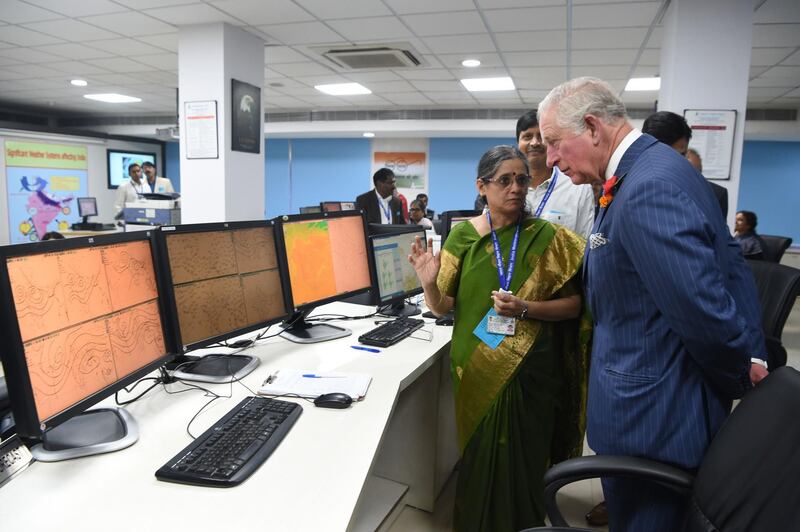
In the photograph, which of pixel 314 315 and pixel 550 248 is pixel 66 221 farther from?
pixel 550 248

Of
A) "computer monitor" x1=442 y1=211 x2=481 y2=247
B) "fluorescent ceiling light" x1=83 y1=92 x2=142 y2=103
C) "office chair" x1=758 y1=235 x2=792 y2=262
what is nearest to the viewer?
"computer monitor" x1=442 y1=211 x2=481 y2=247

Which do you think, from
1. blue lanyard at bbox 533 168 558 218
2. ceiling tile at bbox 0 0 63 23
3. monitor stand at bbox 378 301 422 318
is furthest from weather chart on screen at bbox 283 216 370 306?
ceiling tile at bbox 0 0 63 23

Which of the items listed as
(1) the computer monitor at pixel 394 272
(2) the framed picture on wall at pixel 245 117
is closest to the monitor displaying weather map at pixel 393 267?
(1) the computer monitor at pixel 394 272

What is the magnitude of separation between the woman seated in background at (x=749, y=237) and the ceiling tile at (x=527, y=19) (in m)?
3.26

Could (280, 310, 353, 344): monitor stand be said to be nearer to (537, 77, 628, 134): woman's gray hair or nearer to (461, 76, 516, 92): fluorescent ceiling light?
(537, 77, 628, 134): woman's gray hair

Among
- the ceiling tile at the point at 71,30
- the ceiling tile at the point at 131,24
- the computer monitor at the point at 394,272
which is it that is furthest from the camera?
the ceiling tile at the point at 71,30

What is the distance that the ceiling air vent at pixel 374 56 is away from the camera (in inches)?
198

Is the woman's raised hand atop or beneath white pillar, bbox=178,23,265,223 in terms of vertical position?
beneath

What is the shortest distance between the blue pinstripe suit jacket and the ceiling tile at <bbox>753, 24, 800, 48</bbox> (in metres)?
3.83

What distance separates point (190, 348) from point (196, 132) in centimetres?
357

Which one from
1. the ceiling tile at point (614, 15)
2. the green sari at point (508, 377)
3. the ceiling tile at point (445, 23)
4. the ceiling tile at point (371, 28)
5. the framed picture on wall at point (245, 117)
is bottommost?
the green sari at point (508, 377)

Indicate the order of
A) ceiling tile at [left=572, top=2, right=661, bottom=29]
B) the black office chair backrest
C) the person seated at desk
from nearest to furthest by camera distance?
the black office chair backrest
ceiling tile at [left=572, top=2, right=661, bottom=29]
the person seated at desk

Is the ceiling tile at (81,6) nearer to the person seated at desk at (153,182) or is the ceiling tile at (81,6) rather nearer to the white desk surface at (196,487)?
the person seated at desk at (153,182)

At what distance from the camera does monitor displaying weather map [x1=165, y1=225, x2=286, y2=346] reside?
1485 mm
